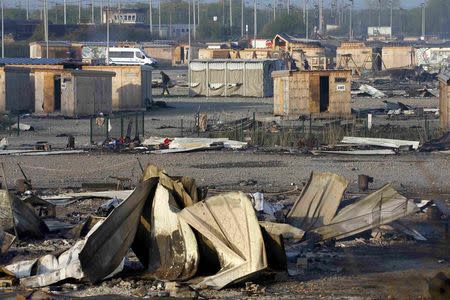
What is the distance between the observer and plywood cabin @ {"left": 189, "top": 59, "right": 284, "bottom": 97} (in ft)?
176

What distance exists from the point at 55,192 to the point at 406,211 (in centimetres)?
736

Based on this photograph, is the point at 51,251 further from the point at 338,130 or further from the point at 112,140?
the point at 338,130

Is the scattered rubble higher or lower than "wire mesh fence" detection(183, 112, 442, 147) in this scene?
higher

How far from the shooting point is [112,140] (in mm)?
27328

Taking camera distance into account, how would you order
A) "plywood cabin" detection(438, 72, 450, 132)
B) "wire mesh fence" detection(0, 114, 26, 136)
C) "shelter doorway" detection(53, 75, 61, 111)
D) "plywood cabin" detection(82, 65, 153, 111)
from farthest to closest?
"plywood cabin" detection(82, 65, 153, 111), "shelter doorway" detection(53, 75, 61, 111), "wire mesh fence" detection(0, 114, 26, 136), "plywood cabin" detection(438, 72, 450, 132)

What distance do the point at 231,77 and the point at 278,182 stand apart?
34.2 metres

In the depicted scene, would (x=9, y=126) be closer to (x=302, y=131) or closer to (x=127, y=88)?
(x=302, y=131)

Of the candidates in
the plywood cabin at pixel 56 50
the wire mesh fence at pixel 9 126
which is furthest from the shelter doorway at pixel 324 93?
the plywood cabin at pixel 56 50

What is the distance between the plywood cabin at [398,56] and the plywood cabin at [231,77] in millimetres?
29762

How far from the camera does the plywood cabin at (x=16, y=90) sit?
40312mm

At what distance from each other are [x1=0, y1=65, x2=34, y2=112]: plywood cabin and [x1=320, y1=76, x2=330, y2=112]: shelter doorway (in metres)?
10.6

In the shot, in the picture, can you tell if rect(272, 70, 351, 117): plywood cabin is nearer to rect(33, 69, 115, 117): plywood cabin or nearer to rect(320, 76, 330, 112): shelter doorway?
rect(320, 76, 330, 112): shelter doorway

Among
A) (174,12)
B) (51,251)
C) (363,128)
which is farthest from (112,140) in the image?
(174,12)

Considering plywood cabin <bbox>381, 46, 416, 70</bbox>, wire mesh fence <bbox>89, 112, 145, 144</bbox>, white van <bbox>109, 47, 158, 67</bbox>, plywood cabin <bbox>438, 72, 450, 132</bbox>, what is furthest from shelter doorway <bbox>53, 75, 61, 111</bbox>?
plywood cabin <bbox>381, 46, 416, 70</bbox>
